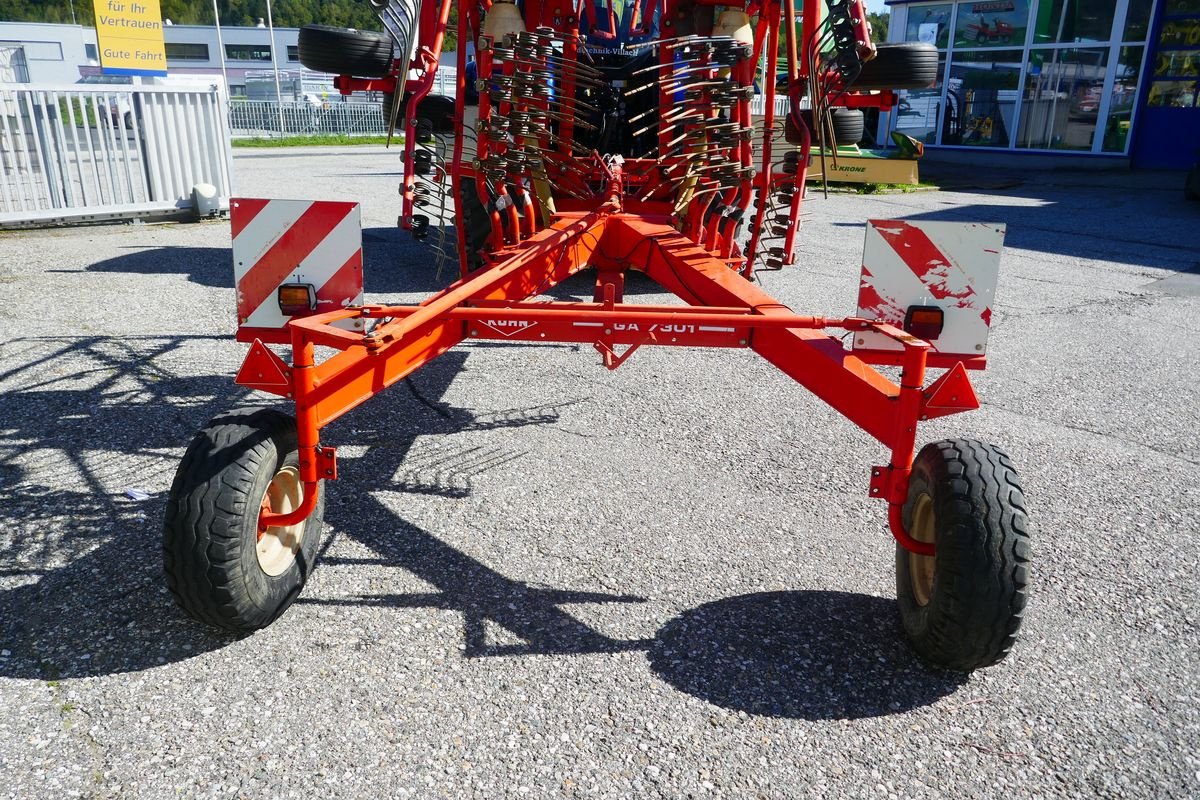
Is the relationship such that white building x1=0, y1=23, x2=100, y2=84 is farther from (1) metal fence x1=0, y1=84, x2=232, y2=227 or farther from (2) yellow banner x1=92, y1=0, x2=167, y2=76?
(1) metal fence x1=0, y1=84, x2=232, y2=227

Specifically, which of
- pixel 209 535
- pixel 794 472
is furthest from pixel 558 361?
pixel 209 535

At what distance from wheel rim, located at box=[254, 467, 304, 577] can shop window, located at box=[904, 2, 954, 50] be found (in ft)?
73.2

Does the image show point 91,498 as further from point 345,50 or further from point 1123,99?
point 1123,99

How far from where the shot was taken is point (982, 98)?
21.3 metres

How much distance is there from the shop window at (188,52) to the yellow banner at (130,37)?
5194cm

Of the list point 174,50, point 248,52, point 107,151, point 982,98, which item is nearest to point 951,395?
point 107,151

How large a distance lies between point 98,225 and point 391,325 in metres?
8.87

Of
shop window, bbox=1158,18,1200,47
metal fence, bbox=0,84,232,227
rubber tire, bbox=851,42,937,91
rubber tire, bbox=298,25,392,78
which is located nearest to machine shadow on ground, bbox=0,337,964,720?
rubber tire, bbox=298,25,392,78

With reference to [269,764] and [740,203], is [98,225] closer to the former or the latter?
[740,203]

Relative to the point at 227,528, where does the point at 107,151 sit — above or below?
above

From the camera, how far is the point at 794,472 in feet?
13.3

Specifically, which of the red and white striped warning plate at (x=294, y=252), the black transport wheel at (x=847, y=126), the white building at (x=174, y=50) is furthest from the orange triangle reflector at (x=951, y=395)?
the white building at (x=174, y=50)

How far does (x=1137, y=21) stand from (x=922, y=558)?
20929 mm

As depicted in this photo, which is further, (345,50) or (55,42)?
(55,42)
